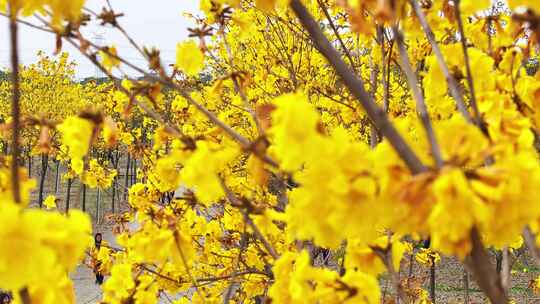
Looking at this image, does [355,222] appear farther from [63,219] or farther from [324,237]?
[63,219]

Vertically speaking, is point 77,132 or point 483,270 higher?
point 77,132

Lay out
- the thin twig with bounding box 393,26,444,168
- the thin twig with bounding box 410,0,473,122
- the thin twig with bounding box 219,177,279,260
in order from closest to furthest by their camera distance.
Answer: the thin twig with bounding box 393,26,444,168 → the thin twig with bounding box 410,0,473,122 → the thin twig with bounding box 219,177,279,260

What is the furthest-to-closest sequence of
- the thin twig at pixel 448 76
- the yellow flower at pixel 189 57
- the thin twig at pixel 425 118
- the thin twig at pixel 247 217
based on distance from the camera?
the yellow flower at pixel 189 57, the thin twig at pixel 247 217, the thin twig at pixel 448 76, the thin twig at pixel 425 118

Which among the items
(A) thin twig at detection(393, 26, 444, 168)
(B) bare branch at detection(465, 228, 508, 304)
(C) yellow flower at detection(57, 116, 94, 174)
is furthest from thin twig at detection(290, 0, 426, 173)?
(C) yellow flower at detection(57, 116, 94, 174)

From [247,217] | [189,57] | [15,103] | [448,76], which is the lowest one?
[247,217]

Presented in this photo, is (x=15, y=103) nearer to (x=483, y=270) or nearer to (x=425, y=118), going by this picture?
(x=425, y=118)

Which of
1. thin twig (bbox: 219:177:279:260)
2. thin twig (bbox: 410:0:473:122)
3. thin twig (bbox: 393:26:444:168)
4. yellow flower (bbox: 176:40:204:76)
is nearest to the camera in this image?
thin twig (bbox: 393:26:444:168)

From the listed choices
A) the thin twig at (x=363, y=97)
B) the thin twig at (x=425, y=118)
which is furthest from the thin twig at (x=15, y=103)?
the thin twig at (x=425, y=118)

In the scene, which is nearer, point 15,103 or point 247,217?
point 15,103

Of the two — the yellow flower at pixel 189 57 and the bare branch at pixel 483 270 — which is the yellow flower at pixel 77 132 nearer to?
the yellow flower at pixel 189 57

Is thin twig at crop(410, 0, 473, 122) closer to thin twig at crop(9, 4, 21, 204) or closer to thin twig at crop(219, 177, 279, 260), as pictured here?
thin twig at crop(219, 177, 279, 260)

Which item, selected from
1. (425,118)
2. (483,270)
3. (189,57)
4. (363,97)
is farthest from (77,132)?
(483,270)

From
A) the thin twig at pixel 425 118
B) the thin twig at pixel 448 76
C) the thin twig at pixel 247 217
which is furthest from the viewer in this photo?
the thin twig at pixel 247 217

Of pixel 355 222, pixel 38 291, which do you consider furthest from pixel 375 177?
pixel 38 291
